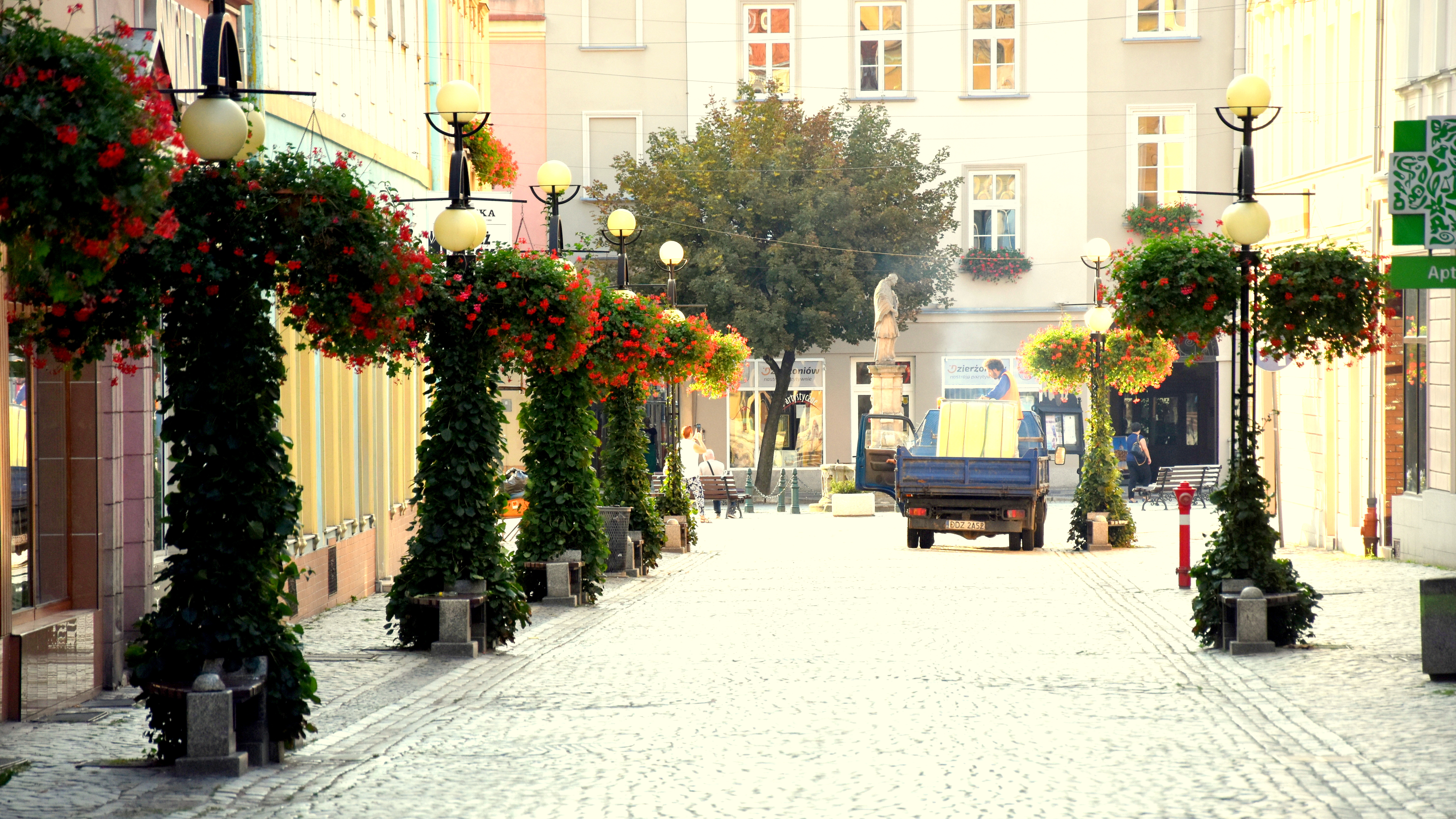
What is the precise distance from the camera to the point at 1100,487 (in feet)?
84.4

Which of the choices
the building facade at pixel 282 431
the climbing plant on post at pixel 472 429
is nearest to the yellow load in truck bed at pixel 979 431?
the building facade at pixel 282 431

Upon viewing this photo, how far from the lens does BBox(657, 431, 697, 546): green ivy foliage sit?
83.6ft

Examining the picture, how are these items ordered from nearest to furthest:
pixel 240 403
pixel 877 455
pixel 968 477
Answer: pixel 240 403 → pixel 968 477 → pixel 877 455

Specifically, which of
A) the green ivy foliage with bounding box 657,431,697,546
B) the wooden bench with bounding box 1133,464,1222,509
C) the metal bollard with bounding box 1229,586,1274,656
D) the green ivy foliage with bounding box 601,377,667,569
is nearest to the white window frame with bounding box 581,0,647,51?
the wooden bench with bounding box 1133,464,1222,509

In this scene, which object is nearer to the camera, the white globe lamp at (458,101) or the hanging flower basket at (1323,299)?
the hanging flower basket at (1323,299)

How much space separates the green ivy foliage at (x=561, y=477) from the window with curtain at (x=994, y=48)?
2884 centimetres

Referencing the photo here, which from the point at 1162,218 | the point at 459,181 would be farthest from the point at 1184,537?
the point at 1162,218

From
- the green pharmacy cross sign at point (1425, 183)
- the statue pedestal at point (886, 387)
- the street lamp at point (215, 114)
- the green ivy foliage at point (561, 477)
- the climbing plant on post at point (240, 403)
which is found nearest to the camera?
the street lamp at point (215, 114)

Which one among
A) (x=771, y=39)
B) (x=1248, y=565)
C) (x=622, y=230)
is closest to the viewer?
(x=1248, y=565)

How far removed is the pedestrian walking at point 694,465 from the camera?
33594mm

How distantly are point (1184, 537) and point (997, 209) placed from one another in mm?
26507

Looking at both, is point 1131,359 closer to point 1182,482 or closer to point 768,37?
point 1182,482

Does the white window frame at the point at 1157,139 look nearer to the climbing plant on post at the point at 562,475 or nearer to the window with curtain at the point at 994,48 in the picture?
the window with curtain at the point at 994,48

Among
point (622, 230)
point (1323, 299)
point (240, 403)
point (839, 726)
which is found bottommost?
point (839, 726)
